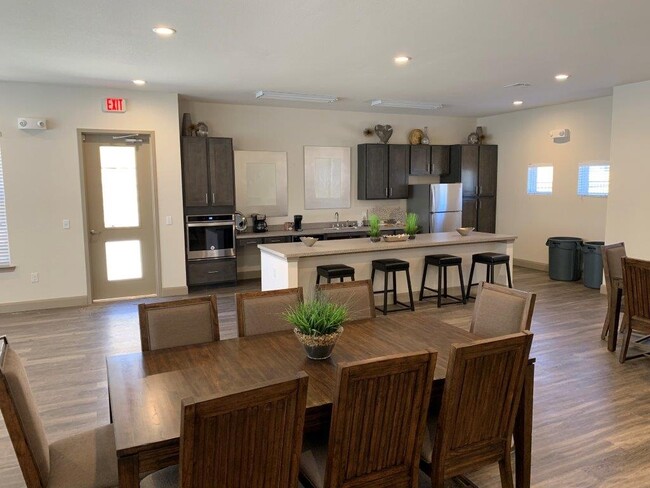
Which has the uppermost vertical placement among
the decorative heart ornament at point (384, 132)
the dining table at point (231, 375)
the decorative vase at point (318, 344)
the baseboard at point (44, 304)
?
the decorative heart ornament at point (384, 132)

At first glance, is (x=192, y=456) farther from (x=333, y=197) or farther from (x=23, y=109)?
(x=333, y=197)

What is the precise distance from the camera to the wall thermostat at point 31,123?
18.9 ft

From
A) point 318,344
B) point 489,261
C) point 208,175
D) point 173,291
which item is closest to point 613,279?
point 489,261

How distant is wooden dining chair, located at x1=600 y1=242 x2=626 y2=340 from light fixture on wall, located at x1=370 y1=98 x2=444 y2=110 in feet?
12.4

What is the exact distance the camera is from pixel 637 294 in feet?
13.1

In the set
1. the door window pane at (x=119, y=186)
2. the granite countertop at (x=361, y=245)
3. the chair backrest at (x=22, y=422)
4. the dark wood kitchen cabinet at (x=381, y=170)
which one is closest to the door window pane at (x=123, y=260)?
the door window pane at (x=119, y=186)

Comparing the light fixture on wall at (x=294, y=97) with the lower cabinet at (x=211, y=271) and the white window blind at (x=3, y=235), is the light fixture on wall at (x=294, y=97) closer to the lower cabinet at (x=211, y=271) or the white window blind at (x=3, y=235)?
the lower cabinet at (x=211, y=271)

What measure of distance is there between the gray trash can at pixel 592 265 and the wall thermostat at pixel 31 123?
24.4ft

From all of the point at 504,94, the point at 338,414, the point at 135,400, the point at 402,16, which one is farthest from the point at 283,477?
the point at 504,94

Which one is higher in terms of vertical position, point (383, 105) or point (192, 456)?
point (383, 105)

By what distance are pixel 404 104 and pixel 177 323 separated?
5.88 meters

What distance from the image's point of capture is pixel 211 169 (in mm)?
6992

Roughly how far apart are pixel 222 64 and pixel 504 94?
406cm

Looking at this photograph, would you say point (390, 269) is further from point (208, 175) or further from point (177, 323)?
point (177, 323)
